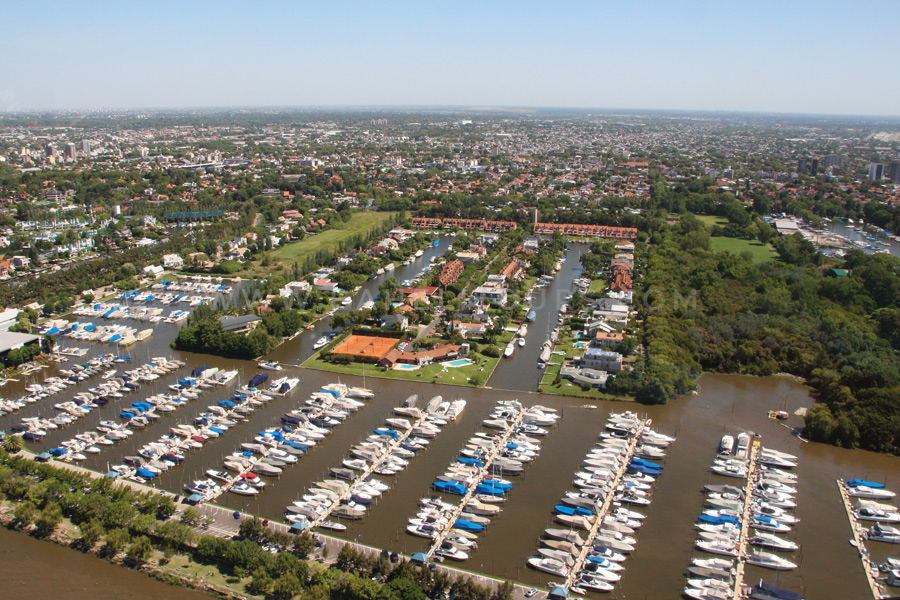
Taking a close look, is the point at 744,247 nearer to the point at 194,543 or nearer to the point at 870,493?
the point at 870,493

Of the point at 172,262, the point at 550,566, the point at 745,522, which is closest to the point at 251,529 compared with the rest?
the point at 550,566

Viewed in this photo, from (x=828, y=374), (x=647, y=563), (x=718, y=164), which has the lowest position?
(x=647, y=563)

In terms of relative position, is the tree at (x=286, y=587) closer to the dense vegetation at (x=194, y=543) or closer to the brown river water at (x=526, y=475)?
the dense vegetation at (x=194, y=543)

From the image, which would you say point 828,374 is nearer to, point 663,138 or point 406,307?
point 406,307

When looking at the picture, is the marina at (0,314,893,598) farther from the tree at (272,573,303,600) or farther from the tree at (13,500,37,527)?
the tree at (13,500,37,527)

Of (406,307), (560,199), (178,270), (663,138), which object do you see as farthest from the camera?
(663,138)

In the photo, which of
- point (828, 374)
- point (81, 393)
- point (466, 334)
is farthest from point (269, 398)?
point (828, 374)
